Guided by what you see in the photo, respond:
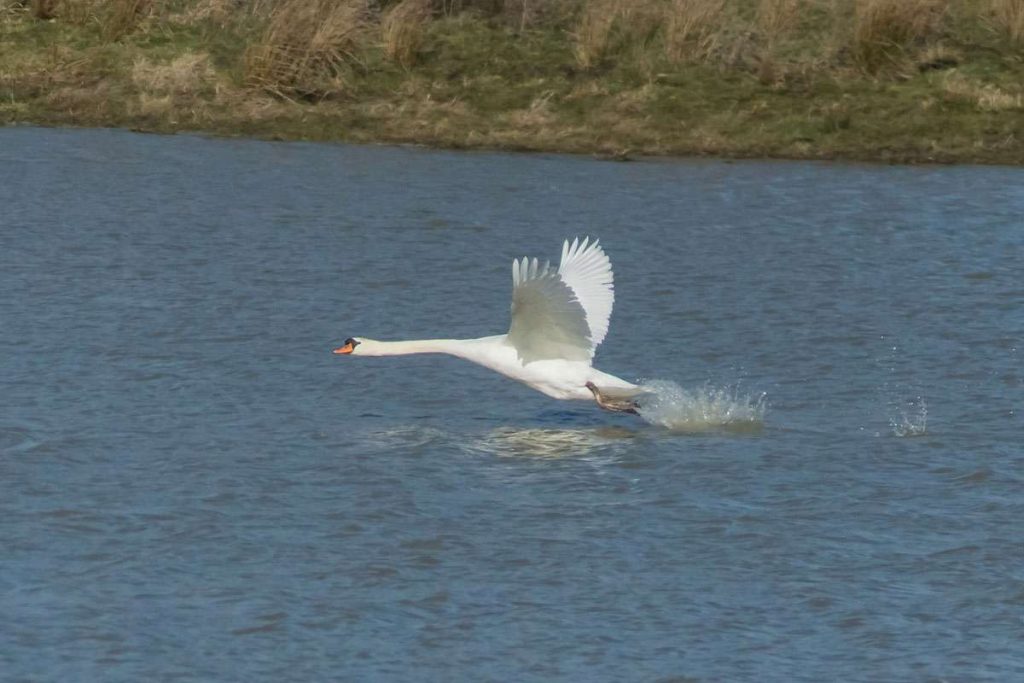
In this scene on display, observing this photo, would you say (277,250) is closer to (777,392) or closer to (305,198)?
(305,198)

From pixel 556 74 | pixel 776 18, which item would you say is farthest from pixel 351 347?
pixel 776 18

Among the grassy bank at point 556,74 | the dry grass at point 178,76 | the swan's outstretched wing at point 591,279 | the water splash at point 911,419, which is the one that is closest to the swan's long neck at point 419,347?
the swan's outstretched wing at point 591,279

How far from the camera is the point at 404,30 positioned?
65.2ft

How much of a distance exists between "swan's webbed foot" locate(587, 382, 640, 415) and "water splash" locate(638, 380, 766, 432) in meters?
0.09

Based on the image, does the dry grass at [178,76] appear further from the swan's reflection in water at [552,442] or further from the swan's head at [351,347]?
the swan's reflection in water at [552,442]

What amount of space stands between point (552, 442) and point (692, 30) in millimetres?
10064

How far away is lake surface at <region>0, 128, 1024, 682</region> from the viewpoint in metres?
7.45

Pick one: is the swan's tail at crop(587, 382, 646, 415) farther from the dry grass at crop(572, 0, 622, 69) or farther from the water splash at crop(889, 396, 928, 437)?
the dry grass at crop(572, 0, 622, 69)

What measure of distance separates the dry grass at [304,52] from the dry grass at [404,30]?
0.39 m

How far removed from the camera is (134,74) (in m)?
19.9

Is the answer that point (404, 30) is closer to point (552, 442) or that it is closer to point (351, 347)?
point (351, 347)

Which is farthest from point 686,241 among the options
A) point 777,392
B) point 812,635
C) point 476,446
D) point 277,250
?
point 812,635

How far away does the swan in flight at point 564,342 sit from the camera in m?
10.1

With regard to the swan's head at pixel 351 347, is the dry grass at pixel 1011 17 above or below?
above
